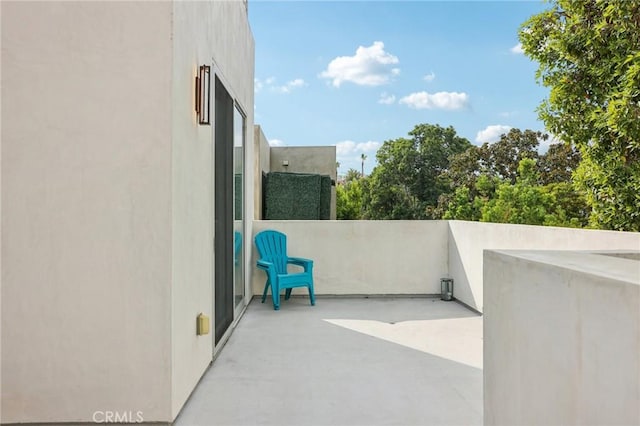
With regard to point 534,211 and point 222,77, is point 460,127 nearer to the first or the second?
point 534,211

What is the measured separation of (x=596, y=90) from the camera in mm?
3818

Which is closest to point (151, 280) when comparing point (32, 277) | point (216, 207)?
point (32, 277)

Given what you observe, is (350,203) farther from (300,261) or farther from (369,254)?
(300,261)

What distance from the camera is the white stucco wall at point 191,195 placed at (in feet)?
7.30

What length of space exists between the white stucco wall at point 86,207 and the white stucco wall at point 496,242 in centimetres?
277

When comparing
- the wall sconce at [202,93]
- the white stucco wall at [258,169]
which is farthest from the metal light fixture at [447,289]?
the wall sconce at [202,93]

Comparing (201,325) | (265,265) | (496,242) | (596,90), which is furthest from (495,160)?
(201,325)

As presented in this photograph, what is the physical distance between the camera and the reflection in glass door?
4.28 metres

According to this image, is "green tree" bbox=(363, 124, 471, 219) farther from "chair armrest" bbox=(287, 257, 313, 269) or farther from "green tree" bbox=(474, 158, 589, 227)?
"chair armrest" bbox=(287, 257, 313, 269)

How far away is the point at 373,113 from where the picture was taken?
2498 centimetres

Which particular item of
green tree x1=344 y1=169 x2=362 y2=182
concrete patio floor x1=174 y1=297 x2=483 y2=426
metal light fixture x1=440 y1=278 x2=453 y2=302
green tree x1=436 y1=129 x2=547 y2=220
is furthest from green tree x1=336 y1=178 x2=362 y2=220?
concrete patio floor x1=174 y1=297 x2=483 y2=426

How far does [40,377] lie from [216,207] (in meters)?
1.59

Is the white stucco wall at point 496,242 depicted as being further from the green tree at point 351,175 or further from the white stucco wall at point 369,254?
the green tree at point 351,175

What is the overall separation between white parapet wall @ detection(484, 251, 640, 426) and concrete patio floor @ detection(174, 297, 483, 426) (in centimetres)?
69
